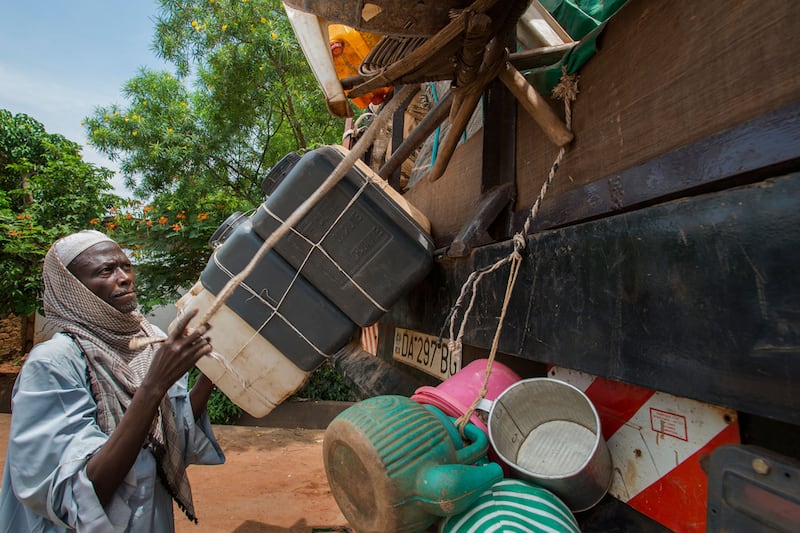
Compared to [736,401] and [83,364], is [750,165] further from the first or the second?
[83,364]

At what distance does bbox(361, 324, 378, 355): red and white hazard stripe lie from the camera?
3682 millimetres

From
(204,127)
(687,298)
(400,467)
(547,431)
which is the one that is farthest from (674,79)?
(204,127)

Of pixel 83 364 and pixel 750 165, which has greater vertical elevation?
pixel 83 364

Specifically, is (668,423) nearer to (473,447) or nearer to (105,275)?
(473,447)

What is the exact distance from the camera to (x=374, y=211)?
1762mm

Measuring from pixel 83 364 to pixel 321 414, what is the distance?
5.87 m

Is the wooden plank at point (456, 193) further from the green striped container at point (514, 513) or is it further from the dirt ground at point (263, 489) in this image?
the dirt ground at point (263, 489)

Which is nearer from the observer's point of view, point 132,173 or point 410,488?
point 410,488

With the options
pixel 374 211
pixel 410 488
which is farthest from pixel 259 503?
pixel 410 488

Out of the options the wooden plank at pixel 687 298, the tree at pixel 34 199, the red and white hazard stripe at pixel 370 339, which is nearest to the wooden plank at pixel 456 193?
the wooden plank at pixel 687 298

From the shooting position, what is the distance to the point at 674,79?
1.05 metres

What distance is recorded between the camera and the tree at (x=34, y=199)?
285 inches

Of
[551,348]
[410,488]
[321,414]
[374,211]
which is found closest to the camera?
[410,488]

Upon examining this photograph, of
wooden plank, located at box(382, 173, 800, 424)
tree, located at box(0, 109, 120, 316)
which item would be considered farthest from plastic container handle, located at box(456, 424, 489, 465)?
tree, located at box(0, 109, 120, 316)
